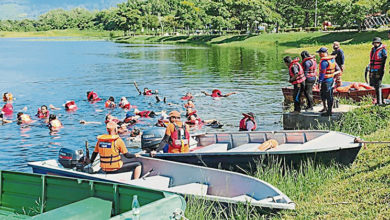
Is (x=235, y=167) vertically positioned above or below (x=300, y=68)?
below

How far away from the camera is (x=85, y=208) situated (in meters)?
7.31

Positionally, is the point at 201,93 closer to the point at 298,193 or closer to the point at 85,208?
the point at 298,193

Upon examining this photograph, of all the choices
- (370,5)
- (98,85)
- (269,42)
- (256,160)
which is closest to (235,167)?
(256,160)

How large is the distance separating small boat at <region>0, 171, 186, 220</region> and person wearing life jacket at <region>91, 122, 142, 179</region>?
5.30 feet

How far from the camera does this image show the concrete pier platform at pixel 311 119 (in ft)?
49.9

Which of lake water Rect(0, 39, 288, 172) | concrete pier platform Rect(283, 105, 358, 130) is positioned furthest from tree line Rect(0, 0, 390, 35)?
concrete pier platform Rect(283, 105, 358, 130)

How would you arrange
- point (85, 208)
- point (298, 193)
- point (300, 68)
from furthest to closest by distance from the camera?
point (300, 68) → point (298, 193) → point (85, 208)

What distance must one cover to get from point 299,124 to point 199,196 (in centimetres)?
822

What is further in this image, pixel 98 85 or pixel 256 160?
pixel 98 85

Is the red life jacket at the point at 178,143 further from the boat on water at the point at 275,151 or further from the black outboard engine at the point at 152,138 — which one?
the black outboard engine at the point at 152,138

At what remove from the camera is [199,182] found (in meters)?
10.1

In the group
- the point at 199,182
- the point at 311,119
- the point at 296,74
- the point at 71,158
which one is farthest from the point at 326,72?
the point at 71,158

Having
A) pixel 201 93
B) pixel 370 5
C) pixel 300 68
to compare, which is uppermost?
pixel 370 5

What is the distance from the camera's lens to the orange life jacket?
10109 mm
